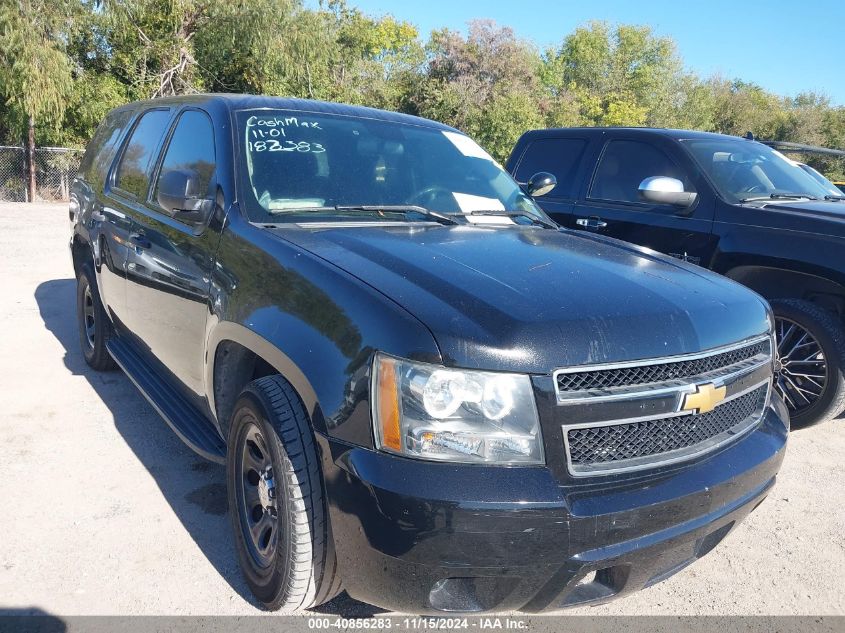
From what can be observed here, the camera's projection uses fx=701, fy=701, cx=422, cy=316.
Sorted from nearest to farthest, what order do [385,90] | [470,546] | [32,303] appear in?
[470,546] → [32,303] → [385,90]

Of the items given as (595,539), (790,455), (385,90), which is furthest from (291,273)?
(385,90)

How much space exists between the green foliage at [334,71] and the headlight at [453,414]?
1925 cm

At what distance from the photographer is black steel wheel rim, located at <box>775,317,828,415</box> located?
4.55 m

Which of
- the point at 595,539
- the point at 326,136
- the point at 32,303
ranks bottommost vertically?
the point at 32,303

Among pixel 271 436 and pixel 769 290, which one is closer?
pixel 271 436

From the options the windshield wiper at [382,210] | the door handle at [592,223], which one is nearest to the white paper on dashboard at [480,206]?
the windshield wiper at [382,210]

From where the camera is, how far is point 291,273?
2.42 m

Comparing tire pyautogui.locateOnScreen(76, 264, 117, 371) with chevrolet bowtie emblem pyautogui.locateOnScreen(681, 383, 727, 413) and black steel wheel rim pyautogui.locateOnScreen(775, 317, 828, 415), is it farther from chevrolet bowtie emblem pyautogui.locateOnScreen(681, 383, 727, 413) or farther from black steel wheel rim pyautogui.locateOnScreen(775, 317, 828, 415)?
black steel wheel rim pyautogui.locateOnScreen(775, 317, 828, 415)

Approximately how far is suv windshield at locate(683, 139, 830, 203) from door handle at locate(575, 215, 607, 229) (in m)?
0.85

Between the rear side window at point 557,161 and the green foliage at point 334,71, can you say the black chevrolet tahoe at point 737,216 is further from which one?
the green foliage at point 334,71

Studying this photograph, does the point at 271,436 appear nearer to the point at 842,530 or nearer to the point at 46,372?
the point at 842,530

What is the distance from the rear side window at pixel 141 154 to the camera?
3.97 metres

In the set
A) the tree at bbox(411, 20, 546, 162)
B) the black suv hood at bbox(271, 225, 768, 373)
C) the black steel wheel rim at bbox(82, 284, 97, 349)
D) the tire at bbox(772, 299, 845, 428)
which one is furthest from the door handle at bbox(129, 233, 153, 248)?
the tree at bbox(411, 20, 546, 162)

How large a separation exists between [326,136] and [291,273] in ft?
3.87
